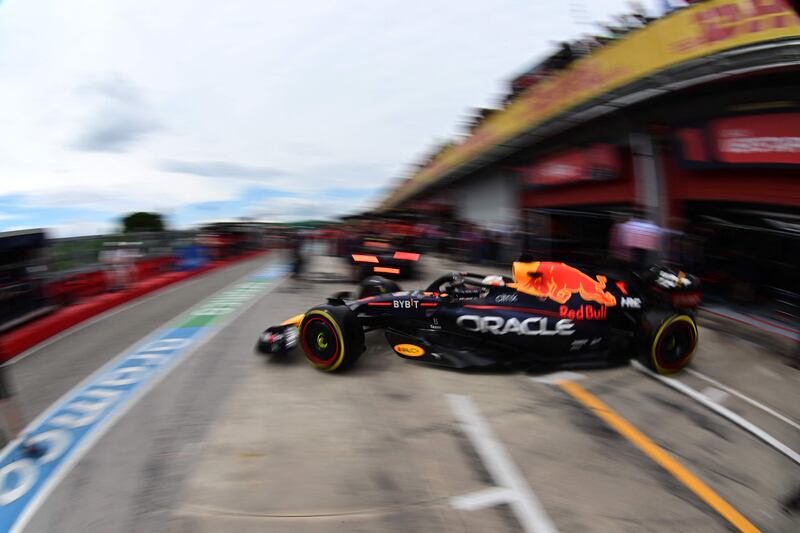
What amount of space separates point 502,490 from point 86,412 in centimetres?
388

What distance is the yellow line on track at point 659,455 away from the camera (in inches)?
106

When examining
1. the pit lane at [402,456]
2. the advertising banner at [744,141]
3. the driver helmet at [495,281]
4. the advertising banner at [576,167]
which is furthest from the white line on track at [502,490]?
the advertising banner at [576,167]

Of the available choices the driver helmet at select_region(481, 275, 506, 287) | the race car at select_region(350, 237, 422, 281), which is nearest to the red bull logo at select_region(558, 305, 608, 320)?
the driver helmet at select_region(481, 275, 506, 287)

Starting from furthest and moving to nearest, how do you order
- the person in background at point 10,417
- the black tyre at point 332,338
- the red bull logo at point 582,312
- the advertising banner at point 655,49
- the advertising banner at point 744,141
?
the advertising banner at point 744,141 → the advertising banner at point 655,49 → the black tyre at point 332,338 → the red bull logo at point 582,312 → the person in background at point 10,417

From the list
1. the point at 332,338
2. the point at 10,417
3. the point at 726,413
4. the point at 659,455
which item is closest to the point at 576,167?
the point at 726,413

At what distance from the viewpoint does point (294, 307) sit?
849cm

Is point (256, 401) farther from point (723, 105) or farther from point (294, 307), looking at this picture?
point (723, 105)

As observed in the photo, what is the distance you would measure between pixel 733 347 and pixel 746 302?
73.2 inches

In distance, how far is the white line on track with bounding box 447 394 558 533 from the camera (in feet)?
8.41

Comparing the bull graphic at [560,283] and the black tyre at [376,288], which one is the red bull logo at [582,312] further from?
the black tyre at [376,288]

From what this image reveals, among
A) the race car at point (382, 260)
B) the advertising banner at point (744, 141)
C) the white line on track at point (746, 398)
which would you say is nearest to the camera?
the white line on track at point (746, 398)

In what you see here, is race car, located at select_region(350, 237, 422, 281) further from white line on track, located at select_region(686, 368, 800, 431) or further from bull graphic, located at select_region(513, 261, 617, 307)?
white line on track, located at select_region(686, 368, 800, 431)

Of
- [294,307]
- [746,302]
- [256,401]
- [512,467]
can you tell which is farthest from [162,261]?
[746,302]

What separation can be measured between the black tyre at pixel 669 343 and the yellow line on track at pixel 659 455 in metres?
0.94
